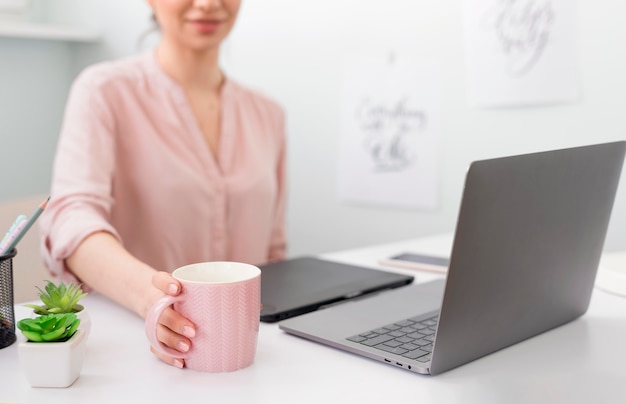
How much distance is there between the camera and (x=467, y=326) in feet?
2.18

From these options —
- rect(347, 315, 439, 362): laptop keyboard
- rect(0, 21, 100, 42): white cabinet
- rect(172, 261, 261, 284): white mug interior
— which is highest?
rect(0, 21, 100, 42): white cabinet

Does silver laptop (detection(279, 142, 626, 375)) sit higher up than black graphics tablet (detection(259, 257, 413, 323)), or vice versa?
silver laptop (detection(279, 142, 626, 375))

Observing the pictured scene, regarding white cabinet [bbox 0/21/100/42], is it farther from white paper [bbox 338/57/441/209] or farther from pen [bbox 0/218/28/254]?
pen [bbox 0/218/28/254]

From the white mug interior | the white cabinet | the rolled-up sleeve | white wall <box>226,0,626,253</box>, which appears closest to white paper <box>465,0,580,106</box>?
white wall <box>226,0,626,253</box>

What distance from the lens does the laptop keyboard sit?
69 cm

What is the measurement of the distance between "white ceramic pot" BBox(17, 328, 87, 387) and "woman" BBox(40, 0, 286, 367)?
1.53 ft

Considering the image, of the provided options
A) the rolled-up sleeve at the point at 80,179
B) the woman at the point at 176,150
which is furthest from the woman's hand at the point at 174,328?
the woman at the point at 176,150

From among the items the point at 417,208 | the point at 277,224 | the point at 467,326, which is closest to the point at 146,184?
the point at 277,224

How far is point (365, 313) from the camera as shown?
83 cm

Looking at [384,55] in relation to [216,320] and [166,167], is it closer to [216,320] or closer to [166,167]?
[166,167]

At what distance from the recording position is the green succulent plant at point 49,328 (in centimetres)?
62

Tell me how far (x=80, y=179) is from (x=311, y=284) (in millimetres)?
375

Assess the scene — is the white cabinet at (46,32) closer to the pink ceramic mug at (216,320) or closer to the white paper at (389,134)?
the white paper at (389,134)

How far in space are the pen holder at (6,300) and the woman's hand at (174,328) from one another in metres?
0.17
